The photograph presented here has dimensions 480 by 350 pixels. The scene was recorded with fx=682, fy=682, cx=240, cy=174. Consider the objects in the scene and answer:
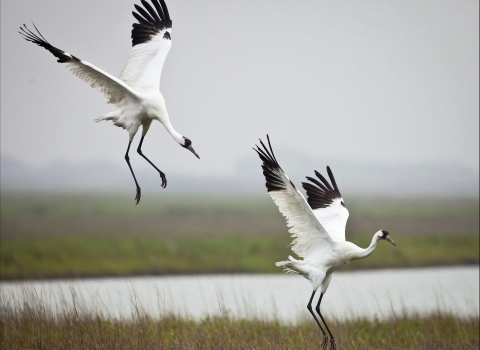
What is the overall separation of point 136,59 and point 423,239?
17.4 meters

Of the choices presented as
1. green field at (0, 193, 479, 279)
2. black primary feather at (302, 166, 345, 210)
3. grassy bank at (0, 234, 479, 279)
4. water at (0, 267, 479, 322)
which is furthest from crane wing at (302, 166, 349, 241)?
grassy bank at (0, 234, 479, 279)

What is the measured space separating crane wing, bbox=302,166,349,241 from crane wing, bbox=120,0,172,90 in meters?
2.54

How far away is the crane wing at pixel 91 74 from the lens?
749 cm

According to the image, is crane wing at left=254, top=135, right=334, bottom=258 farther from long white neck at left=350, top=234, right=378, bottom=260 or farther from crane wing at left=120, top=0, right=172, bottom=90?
crane wing at left=120, top=0, right=172, bottom=90

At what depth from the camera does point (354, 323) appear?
10.4 m

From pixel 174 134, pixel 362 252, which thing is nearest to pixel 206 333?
pixel 362 252

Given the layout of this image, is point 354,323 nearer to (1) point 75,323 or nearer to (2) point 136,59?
(1) point 75,323

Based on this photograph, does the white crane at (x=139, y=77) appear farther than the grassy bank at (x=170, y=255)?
No

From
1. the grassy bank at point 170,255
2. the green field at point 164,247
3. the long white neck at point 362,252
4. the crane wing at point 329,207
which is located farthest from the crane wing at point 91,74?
the grassy bank at point 170,255

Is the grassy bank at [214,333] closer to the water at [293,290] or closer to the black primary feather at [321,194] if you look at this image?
the black primary feather at [321,194]

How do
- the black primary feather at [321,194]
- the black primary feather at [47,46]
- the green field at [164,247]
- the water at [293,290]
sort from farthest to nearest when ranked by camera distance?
1. the green field at [164,247]
2. the water at [293,290]
3. the black primary feather at [321,194]
4. the black primary feather at [47,46]

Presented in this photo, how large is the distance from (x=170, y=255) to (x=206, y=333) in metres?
11.0

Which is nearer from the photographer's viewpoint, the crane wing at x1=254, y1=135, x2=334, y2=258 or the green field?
the crane wing at x1=254, y1=135, x2=334, y2=258

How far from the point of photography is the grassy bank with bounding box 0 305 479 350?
776 cm
